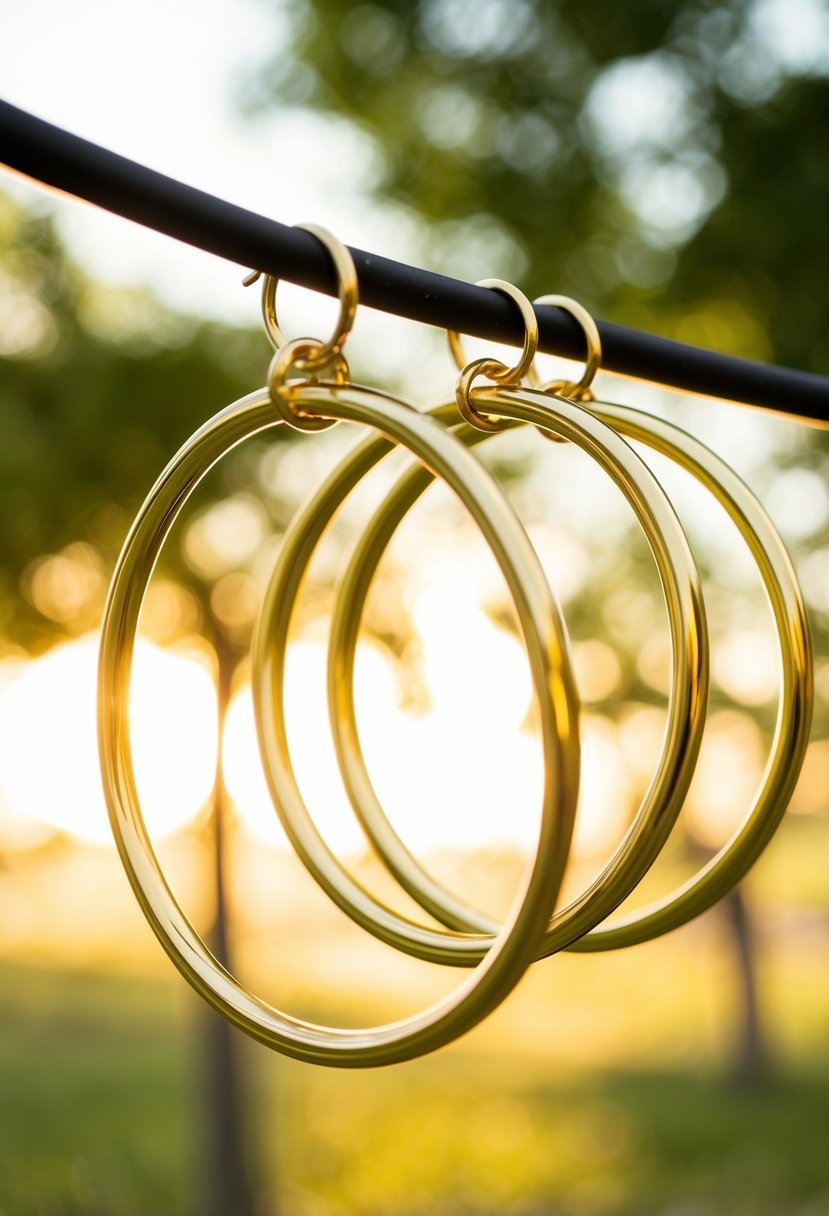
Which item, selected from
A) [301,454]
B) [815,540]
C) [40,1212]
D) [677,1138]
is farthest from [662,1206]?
[301,454]

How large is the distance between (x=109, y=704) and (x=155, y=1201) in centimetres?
501

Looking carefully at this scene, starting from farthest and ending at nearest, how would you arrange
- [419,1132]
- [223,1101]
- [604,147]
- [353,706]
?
1. [419,1132]
2. [223,1101]
3. [604,147]
4. [353,706]

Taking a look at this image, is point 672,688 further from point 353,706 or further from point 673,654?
point 353,706

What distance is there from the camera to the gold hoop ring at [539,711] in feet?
1.28

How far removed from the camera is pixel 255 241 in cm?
45

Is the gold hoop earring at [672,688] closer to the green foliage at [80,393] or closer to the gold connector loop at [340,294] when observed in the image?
the gold connector loop at [340,294]

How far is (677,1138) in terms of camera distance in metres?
5.24

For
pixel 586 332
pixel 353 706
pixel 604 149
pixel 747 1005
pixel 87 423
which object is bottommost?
pixel 353 706

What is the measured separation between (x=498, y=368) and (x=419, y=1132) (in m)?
5.34

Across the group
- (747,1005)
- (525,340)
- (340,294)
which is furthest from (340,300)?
(747,1005)

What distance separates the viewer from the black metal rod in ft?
1.38

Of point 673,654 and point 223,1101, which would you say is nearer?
point 673,654

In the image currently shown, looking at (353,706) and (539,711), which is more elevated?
(353,706)

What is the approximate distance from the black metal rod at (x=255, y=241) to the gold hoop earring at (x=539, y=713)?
0.04 m
